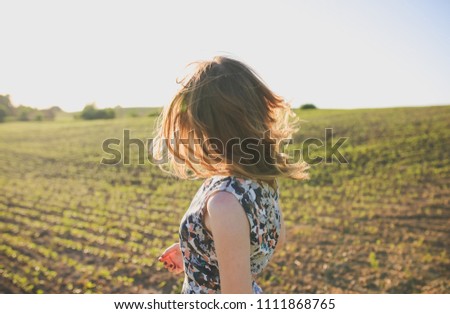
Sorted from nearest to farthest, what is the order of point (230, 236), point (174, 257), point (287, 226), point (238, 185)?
point (230, 236) → point (238, 185) → point (174, 257) → point (287, 226)

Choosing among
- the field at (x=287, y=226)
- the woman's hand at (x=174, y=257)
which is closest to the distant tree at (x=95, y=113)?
the field at (x=287, y=226)

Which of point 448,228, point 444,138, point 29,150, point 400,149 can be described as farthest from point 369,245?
point 29,150

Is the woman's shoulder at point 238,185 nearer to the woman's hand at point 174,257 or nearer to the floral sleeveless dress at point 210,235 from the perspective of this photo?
the floral sleeveless dress at point 210,235

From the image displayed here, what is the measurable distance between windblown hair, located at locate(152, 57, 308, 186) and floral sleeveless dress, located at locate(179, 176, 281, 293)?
0.07 m

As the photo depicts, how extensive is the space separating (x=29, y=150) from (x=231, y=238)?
95.9ft

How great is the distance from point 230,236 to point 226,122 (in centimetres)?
44

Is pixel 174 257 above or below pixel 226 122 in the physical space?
below

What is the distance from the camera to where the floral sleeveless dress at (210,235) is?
1.57 metres

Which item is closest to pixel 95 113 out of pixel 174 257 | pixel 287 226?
pixel 287 226

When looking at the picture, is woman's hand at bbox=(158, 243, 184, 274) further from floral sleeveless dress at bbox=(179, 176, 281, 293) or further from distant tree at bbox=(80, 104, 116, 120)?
distant tree at bbox=(80, 104, 116, 120)

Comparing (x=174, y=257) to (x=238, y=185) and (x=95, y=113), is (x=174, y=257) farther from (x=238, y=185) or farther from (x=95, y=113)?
(x=95, y=113)

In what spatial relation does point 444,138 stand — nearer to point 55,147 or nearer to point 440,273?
point 440,273

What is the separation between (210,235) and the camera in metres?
1.60

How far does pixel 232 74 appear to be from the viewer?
1665 millimetres
